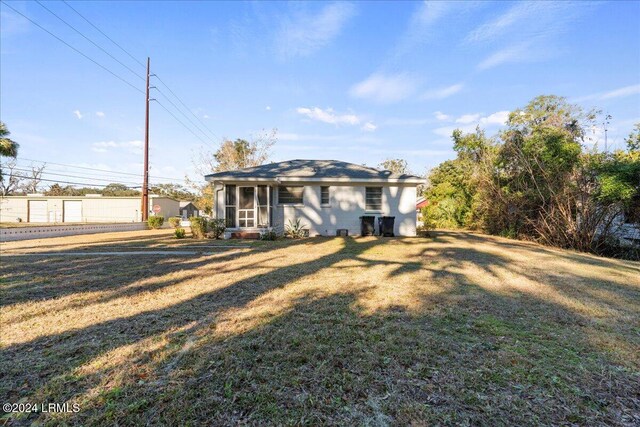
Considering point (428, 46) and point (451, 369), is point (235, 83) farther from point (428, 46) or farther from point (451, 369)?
point (451, 369)

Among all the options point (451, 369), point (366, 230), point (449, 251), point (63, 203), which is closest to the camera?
point (451, 369)

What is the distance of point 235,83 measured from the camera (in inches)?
662

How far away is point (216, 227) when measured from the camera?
43.0ft

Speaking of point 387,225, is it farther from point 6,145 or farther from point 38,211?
point 38,211

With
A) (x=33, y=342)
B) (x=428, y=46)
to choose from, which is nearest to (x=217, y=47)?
(x=428, y=46)

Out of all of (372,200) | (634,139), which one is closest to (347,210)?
(372,200)

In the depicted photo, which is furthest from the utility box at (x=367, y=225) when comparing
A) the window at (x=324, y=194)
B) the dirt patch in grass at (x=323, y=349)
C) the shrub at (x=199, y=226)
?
the dirt patch in grass at (x=323, y=349)

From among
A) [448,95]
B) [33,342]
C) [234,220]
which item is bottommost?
[33,342]

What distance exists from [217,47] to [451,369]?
15.8 m

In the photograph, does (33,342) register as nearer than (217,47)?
Yes

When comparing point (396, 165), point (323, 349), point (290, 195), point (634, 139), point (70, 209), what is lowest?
point (323, 349)

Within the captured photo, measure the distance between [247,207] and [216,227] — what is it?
1.63 meters

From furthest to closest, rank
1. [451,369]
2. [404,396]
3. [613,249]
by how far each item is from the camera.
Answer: [613,249] < [451,369] < [404,396]

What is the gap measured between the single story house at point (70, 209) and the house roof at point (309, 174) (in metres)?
24.8
